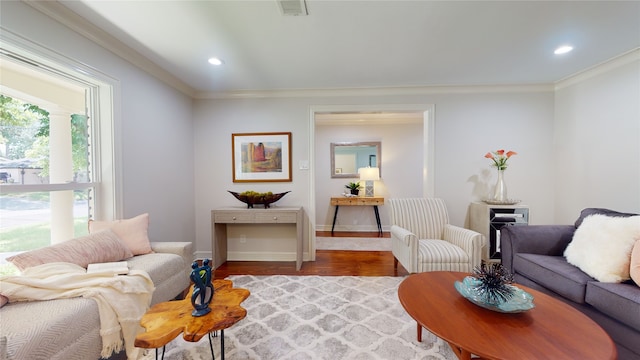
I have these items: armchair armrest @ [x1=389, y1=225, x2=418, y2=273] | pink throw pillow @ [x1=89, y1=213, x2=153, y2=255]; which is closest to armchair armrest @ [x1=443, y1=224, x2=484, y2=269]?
armchair armrest @ [x1=389, y1=225, x2=418, y2=273]

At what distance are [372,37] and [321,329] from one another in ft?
8.16

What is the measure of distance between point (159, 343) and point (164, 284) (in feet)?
3.37

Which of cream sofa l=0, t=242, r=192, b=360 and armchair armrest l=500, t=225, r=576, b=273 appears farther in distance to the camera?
armchair armrest l=500, t=225, r=576, b=273

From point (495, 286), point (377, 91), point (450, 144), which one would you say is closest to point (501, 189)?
point (450, 144)

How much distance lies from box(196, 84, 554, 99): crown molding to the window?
1.48 m

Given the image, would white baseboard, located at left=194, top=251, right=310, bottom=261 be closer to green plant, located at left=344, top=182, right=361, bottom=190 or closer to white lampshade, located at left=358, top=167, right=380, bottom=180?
green plant, located at left=344, top=182, right=361, bottom=190

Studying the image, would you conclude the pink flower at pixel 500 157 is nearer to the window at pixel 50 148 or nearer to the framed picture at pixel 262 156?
the framed picture at pixel 262 156

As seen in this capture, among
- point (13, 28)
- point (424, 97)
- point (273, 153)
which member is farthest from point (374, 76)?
point (13, 28)

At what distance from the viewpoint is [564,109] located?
9.97 feet

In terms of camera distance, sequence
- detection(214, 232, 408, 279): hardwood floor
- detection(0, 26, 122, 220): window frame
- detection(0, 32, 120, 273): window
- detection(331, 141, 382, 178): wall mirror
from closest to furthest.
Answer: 1. detection(0, 32, 120, 273): window
2. detection(0, 26, 122, 220): window frame
3. detection(214, 232, 408, 279): hardwood floor
4. detection(331, 141, 382, 178): wall mirror

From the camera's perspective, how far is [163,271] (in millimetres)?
1908

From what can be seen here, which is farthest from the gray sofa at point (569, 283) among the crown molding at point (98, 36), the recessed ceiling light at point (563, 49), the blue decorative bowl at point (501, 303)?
the crown molding at point (98, 36)

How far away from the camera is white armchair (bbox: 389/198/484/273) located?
7.88 ft

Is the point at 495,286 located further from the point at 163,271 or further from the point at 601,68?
the point at 601,68
